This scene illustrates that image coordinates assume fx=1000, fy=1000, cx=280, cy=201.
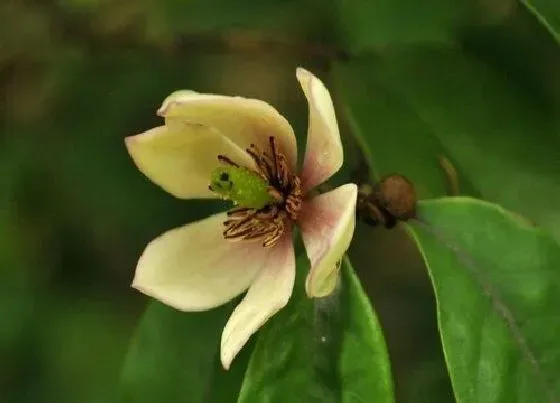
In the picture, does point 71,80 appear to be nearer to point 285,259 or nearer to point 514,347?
point 285,259

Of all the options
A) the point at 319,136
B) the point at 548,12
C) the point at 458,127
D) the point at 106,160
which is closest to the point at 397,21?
the point at 458,127

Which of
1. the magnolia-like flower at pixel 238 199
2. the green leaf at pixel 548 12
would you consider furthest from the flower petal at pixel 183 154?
the green leaf at pixel 548 12

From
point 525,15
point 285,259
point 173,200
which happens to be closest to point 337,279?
point 285,259

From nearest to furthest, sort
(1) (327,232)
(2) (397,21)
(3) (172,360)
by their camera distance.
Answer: (1) (327,232) → (3) (172,360) → (2) (397,21)

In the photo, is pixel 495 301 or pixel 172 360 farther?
pixel 172 360

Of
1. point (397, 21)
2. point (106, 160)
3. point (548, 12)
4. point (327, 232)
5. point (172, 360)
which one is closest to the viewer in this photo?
point (327, 232)

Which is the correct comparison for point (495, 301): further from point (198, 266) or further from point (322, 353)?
point (198, 266)

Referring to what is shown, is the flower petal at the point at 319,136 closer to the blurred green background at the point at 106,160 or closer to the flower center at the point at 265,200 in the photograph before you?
the flower center at the point at 265,200
